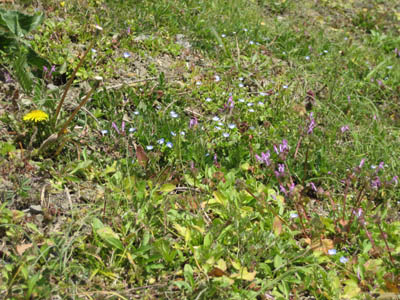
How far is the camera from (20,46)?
10.0 ft

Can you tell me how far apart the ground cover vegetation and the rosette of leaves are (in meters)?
0.01

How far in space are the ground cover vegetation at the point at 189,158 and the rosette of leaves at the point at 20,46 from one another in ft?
0.04

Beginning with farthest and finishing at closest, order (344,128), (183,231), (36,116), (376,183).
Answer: (344,128), (376,183), (36,116), (183,231)

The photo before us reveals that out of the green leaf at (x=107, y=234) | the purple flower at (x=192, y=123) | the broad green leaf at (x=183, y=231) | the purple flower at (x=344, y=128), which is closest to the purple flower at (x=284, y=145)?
the purple flower at (x=344, y=128)

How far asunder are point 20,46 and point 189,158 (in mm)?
1481

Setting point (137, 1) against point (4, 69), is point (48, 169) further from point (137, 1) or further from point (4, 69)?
point (137, 1)

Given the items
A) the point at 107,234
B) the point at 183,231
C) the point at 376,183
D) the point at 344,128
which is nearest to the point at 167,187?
the point at 183,231

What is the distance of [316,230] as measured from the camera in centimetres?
241

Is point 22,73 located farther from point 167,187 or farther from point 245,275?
point 245,275

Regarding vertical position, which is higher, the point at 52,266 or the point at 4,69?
the point at 4,69

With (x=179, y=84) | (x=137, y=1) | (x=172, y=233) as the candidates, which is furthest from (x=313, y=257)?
(x=137, y=1)

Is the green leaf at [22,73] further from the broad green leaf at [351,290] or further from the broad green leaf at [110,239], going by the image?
the broad green leaf at [351,290]

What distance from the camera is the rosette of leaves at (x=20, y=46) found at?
2.98 metres

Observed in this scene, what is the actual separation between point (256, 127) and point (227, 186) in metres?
0.83
